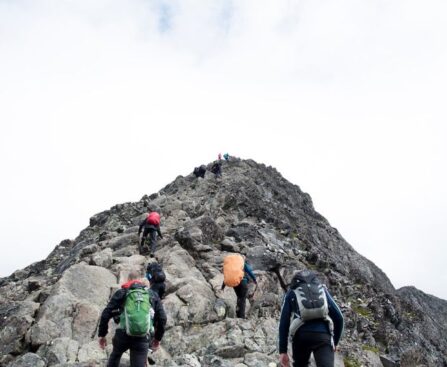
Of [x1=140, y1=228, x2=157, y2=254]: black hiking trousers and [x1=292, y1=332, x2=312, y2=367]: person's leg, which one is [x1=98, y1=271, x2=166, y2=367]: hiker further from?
[x1=140, y1=228, x2=157, y2=254]: black hiking trousers

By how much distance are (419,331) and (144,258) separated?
23.2m

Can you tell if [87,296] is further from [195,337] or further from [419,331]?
[419,331]

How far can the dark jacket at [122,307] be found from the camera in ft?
32.3

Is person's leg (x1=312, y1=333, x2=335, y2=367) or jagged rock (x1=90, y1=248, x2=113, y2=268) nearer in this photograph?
person's leg (x1=312, y1=333, x2=335, y2=367)

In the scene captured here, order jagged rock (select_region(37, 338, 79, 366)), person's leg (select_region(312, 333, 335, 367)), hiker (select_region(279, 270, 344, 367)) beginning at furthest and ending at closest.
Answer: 1. jagged rock (select_region(37, 338, 79, 366))
2. hiker (select_region(279, 270, 344, 367))
3. person's leg (select_region(312, 333, 335, 367))

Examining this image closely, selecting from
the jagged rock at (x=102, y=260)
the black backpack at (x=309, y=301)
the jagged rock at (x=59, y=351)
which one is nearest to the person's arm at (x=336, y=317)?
the black backpack at (x=309, y=301)

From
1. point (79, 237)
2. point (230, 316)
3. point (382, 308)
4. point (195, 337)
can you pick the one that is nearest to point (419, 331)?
point (382, 308)

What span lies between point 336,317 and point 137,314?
404 cm

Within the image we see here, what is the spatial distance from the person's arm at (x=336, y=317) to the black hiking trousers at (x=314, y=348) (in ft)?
1.50

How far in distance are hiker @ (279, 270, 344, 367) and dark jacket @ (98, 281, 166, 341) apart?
3.18 m

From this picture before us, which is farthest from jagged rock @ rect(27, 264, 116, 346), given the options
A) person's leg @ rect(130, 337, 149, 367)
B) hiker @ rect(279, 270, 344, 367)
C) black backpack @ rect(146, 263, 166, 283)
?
hiker @ rect(279, 270, 344, 367)

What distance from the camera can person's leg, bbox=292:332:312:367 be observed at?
8125mm

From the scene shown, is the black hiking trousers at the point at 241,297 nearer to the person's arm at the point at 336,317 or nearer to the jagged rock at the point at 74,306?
the jagged rock at the point at 74,306

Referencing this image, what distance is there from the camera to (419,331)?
34.1m
